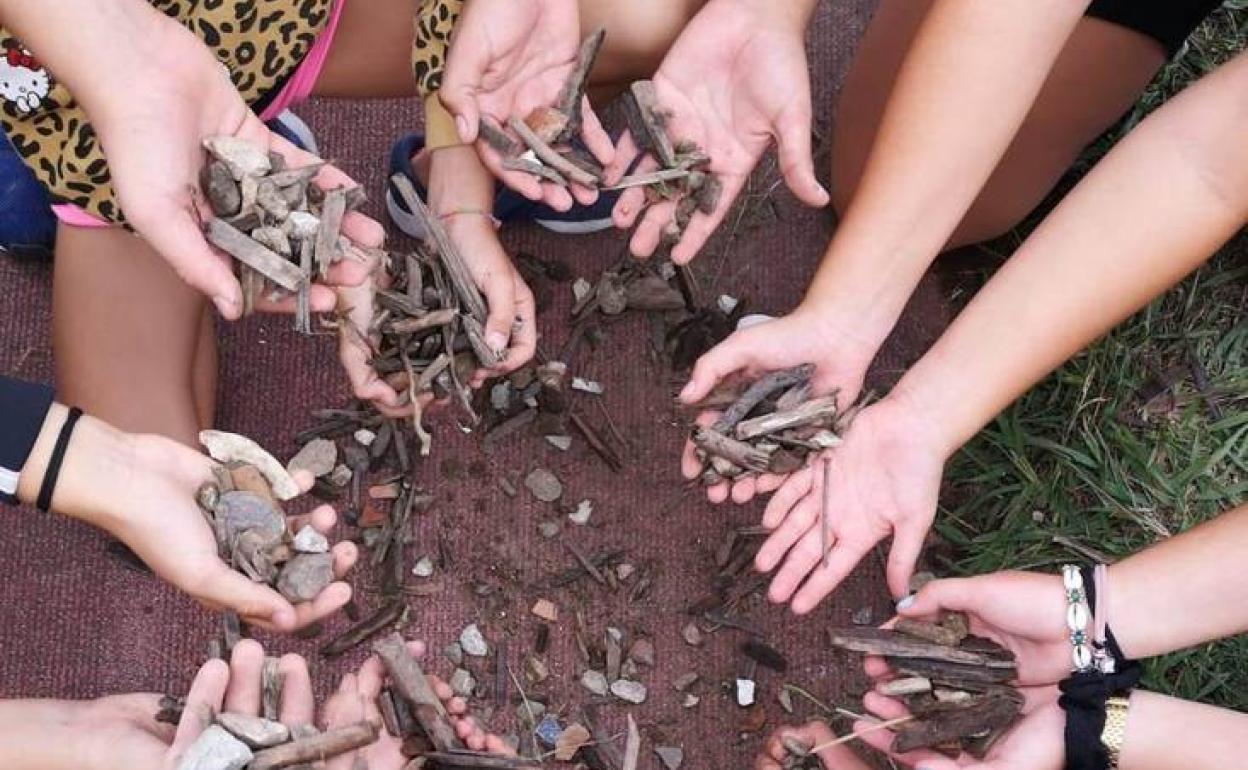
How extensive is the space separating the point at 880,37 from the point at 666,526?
1.22 metres

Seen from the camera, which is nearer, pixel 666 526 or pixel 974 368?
pixel 974 368

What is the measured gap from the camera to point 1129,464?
9.06 feet

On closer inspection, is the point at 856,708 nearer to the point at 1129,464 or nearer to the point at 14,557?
the point at 1129,464

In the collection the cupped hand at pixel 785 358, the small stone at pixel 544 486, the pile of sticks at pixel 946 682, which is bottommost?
the small stone at pixel 544 486

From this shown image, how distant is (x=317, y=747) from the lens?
199 cm

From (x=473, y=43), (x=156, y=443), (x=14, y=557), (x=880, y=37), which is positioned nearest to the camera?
(x=156, y=443)

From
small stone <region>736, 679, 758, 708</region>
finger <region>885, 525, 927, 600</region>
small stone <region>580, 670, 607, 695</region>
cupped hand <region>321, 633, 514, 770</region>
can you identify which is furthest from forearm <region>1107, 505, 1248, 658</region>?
cupped hand <region>321, 633, 514, 770</region>

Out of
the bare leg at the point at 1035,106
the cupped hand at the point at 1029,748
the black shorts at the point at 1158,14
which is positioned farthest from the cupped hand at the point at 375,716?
the black shorts at the point at 1158,14

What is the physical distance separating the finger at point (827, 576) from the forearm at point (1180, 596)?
0.45 meters

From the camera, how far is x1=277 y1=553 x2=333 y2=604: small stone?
6.86 feet

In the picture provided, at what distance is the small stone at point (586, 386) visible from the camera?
2.79 meters

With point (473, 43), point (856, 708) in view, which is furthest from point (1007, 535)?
point (473, 43)

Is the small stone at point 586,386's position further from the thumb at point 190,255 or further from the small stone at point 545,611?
the thumb at point 190,255

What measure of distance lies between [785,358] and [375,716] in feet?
3.25
